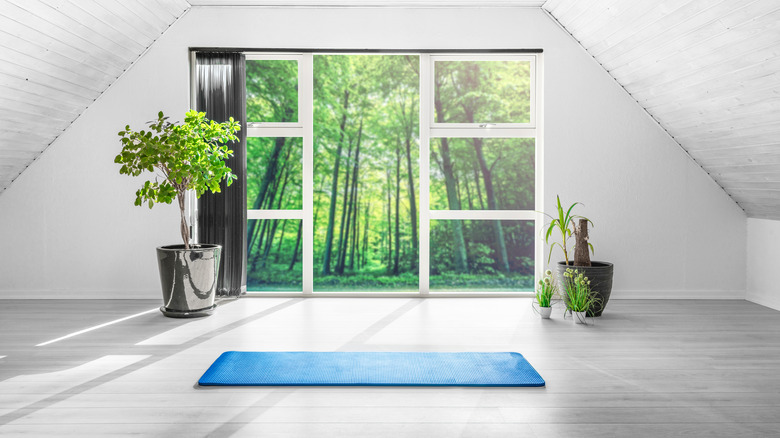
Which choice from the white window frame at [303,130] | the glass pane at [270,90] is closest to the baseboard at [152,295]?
the white window frame at [303,130]

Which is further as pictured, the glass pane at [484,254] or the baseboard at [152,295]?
the glass pane at [484,254]

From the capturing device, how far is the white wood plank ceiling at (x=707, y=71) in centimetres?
333

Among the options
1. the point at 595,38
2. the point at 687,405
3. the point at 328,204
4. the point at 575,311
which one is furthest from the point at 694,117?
the point at 328,204

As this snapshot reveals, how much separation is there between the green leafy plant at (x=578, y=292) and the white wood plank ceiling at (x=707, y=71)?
160 cm

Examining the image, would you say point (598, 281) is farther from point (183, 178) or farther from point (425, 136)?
point (183, 178)

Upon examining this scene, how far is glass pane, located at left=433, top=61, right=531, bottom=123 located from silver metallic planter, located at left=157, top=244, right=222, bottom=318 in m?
5.14

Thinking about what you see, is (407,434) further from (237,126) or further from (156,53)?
(156,53)

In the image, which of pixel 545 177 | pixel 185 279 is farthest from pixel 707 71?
pixel 185 279

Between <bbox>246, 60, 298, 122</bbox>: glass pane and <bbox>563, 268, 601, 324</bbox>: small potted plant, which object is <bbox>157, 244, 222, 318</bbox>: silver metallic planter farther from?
<bbox>246, 60, 298, 122</bbox>: glass pane

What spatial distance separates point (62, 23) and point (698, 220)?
551 centimetres

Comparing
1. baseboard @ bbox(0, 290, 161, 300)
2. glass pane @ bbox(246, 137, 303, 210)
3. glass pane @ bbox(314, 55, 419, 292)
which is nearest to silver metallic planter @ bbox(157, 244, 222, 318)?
baseboard @ bbox(0, 290, 161, 300)

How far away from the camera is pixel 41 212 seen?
507cm

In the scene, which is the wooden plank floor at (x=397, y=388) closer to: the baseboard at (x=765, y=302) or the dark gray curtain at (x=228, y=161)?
the baseboard at (x=765, y=302)

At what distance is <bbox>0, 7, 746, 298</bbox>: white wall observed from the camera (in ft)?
16.7
